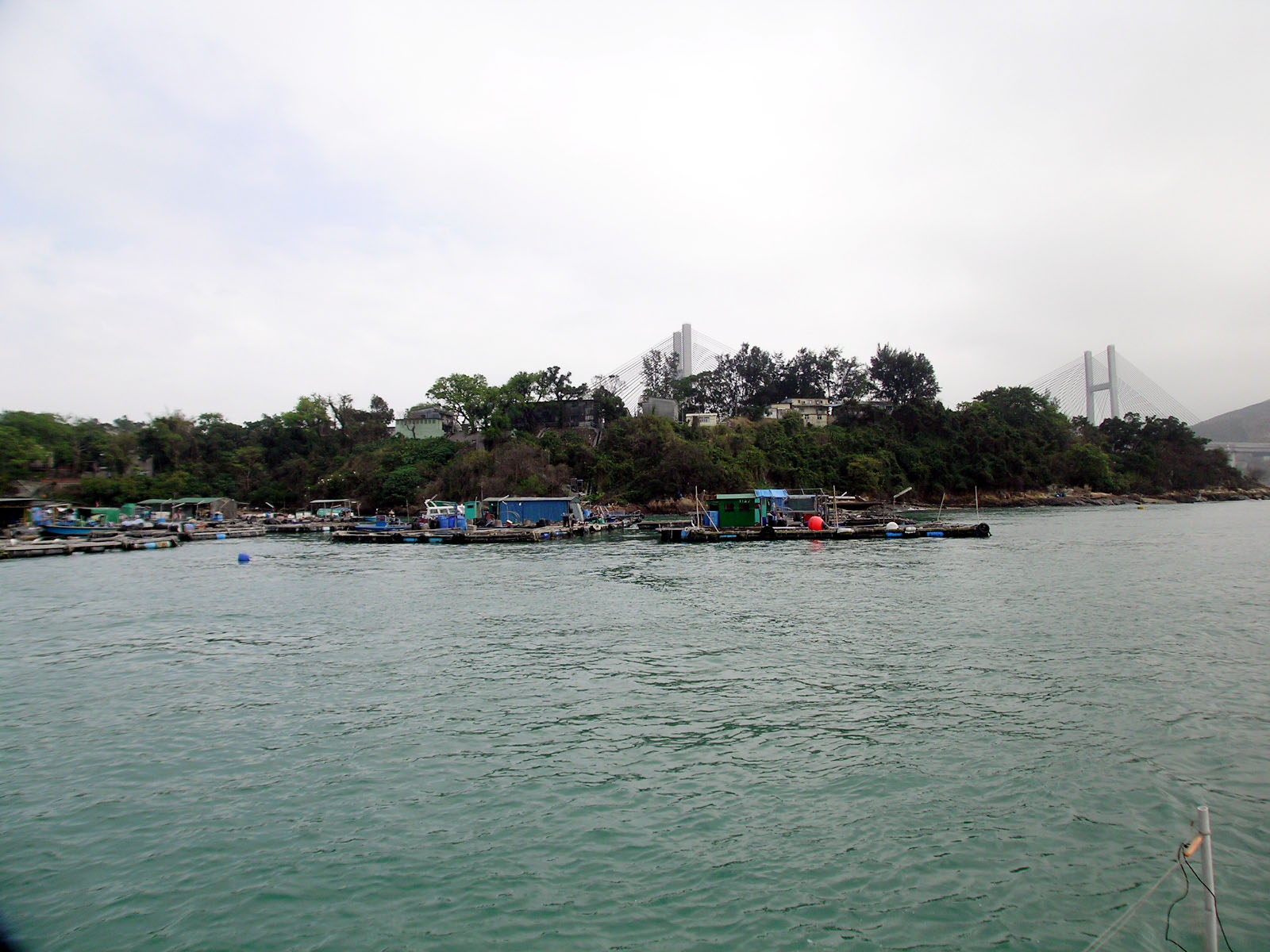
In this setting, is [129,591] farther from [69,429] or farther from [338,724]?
[69,429]

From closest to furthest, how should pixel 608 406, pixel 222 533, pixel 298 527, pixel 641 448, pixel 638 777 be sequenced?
pixel 638 777
pixel 222 533
pixel 298 527
pixel 641 448
pixel 608 406

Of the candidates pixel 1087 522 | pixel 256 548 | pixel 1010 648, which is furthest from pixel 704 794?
pixel 1087 522

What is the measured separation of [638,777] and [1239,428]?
630 feet

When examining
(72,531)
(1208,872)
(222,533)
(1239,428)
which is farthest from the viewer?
(1239,428)

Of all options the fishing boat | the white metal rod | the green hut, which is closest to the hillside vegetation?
the fishing boat

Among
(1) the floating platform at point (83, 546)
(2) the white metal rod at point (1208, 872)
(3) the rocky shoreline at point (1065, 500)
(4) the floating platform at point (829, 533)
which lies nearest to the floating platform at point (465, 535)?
(4) the floating platform at point (829, 533)

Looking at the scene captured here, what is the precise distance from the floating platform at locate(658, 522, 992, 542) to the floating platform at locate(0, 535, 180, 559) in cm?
3090

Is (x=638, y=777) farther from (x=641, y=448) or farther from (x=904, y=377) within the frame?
(x=904, y=377)

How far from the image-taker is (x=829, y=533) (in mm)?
38250

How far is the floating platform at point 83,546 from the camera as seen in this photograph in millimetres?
36656

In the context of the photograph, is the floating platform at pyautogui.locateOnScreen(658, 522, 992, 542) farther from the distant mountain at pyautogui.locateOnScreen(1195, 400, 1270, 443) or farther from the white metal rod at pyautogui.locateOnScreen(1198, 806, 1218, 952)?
the distant mountain at pyautogui.locateOnScreen(1195, 400, 1270, 443)

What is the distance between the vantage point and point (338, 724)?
1011 centimetres

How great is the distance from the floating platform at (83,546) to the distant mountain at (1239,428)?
16836 cm

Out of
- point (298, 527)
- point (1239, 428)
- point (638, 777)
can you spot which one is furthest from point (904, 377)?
point (1239, 428)
